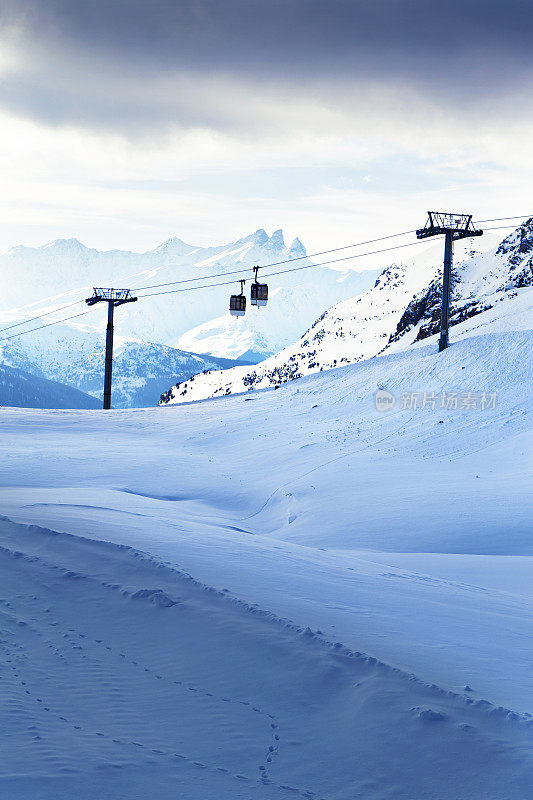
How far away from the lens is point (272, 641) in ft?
22.0

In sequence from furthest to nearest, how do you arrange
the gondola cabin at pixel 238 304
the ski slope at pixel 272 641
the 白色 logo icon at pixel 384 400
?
the gondola cabin at pixel 238 304 → the 白色 logo icon at pixel 384 400 → the ski slope at pixel 272 641

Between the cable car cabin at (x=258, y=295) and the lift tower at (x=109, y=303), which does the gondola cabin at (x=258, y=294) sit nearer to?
the cable car cabin at (x=258, y=295)

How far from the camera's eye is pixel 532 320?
27953 millimetres

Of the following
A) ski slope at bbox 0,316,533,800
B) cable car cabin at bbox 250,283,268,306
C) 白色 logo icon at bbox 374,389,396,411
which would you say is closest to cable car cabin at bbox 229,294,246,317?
cable car cabin at bbox 250,283,268,306

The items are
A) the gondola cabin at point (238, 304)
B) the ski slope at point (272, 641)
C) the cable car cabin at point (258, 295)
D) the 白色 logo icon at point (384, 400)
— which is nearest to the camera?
the ski slope at point (272, 641)

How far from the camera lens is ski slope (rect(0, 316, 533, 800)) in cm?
487

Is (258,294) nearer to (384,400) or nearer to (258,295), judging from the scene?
A: (258,295)

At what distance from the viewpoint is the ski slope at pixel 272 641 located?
4.87m

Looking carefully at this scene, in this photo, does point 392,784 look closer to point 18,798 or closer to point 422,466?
point 18,798

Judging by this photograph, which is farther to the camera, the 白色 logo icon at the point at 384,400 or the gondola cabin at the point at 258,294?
the gondola cabin at the point at 258,294

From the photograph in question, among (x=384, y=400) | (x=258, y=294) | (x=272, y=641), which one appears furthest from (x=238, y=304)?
(x=272, y=641)

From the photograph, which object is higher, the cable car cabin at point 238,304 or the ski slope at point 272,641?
the cable car cabin at point 238,304

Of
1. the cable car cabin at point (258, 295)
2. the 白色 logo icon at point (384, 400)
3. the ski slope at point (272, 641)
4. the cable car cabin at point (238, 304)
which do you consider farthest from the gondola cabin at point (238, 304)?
the ski slope at point (272, 641)

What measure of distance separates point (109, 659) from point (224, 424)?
20.2 meters
